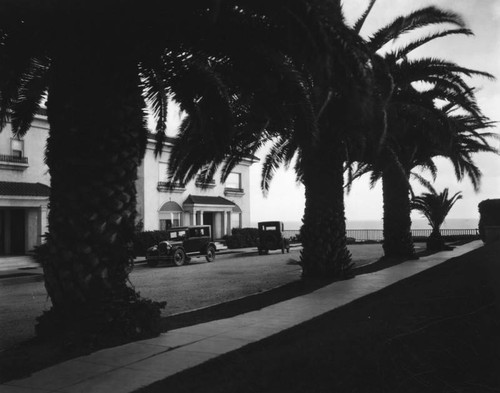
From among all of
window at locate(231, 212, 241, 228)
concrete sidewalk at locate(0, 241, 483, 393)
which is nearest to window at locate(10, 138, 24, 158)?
window at locate(231, 212, 241, 228)

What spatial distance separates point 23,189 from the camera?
2267 centimetres

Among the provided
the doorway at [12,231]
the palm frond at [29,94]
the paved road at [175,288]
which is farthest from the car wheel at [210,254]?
the palm frond at [29,94]

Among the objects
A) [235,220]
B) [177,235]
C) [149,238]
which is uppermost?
[235,220]

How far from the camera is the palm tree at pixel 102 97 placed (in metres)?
6.56

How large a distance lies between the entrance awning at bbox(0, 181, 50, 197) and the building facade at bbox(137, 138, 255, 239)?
574 cm

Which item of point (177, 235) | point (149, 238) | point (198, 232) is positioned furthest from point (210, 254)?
point (149, 238)

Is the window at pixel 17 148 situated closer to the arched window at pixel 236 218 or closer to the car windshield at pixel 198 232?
the car windshield at pixel 198 232

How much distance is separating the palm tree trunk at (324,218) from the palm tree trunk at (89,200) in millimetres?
7306

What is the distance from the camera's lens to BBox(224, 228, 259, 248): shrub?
32906mm

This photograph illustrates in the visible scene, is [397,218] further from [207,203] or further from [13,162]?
[13,162]

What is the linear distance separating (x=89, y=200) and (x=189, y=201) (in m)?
26.3

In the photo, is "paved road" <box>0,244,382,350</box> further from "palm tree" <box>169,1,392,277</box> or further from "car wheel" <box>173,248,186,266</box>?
"palm tree" <box>169,1,392,277</box>

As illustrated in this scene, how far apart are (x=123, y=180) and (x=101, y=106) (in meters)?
1.03

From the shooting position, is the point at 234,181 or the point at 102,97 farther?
A: the point at 234,181
